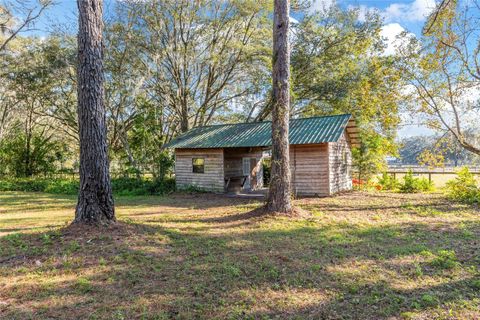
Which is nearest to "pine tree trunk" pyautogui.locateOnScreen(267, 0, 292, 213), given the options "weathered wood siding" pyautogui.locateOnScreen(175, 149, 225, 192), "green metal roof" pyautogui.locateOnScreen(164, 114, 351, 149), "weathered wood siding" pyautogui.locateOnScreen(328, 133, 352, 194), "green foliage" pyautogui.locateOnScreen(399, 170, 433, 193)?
"green metal roof" pyautogui.locateOnScreen(164, 114, 351, 149)

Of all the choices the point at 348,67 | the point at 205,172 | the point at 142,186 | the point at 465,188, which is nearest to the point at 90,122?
the point at 205,172

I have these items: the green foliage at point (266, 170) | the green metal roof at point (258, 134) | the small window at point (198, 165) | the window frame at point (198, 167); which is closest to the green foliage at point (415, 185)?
the green metal roof at point (258, 134)

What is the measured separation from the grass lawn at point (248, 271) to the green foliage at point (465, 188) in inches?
161

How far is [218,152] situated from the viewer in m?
16.0

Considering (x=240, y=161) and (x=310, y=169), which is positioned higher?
(x=240, y=161)

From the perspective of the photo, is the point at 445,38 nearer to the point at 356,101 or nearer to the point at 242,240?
the point at 356,101

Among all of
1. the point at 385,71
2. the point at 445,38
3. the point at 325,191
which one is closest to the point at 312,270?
the point at 325,191

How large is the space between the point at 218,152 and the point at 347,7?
1226 cm

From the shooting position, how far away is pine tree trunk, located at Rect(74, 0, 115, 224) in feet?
20.2

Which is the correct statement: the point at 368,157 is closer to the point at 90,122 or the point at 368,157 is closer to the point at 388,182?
the point at 388,182

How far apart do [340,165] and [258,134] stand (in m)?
4.44

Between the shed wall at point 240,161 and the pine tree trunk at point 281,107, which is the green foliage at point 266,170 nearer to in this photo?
the shed wall at point 240,161

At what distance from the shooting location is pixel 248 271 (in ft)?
15.1

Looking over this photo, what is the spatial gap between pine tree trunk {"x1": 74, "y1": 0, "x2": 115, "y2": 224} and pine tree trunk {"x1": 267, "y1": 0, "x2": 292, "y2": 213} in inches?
183
